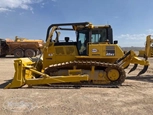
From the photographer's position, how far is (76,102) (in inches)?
214

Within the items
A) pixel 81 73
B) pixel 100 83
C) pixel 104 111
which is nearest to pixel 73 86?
pixel 81 73

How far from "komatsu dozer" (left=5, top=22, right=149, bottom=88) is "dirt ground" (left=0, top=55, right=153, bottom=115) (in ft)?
1.96

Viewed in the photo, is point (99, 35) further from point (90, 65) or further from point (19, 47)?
point (19, 47)

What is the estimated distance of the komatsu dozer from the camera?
730 centimetres

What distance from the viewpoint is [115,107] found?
16.5ft

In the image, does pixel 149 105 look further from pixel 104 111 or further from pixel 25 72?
pixel 25 72

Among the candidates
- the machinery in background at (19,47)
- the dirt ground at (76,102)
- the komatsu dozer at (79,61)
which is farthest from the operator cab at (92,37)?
the machinery in background at (19,47)

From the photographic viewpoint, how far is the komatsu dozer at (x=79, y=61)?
730 centimetres

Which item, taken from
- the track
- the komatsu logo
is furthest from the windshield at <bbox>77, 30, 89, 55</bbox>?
the komatsu logo

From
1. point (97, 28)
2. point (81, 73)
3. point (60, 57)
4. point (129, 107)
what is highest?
point (97, 28)

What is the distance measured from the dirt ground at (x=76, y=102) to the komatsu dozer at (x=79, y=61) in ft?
1.96

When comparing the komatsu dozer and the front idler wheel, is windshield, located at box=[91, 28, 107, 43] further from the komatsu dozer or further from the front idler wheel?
the front idler wheel

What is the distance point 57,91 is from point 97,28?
3439 mm

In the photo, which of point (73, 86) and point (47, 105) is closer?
point (47, 105)
